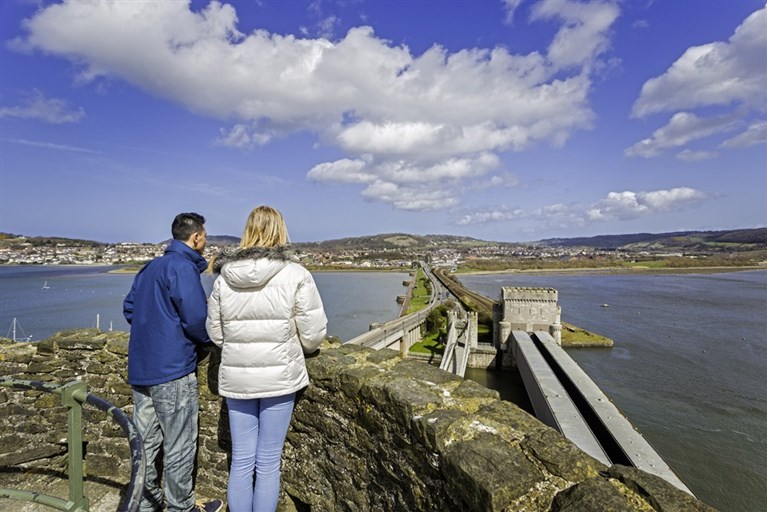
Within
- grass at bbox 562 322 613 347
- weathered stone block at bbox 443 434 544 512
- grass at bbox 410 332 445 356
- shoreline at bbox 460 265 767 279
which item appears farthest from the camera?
shoreline at bbox 460 265 767 279

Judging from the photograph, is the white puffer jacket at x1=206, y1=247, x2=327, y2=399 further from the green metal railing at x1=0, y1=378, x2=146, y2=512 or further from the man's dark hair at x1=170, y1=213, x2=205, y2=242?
the green metal railing at x1=0, y1=378, x2=146, y2=512

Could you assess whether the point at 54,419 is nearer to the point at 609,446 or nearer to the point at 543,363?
the point at 609,446

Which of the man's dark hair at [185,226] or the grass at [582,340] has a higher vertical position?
the man's dark hair at [185,226]

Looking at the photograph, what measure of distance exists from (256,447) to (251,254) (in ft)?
3.58

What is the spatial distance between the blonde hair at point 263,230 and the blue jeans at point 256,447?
0.84 meters

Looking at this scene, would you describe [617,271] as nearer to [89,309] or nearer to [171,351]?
[89,309]

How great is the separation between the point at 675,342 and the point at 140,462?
4009 cm

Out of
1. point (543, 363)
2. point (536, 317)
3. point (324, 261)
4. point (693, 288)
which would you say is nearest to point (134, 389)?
point (543, 363)

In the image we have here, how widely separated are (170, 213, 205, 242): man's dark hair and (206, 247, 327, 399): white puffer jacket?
1.44ft

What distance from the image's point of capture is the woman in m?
1.99

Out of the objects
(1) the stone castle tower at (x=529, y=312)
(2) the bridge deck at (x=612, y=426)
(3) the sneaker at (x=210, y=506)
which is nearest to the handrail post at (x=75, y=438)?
(3) the sneaker at (x=210, y=506)

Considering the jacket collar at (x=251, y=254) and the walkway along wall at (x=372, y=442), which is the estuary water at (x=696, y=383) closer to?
the walkway along wall at (x=372, y=442)

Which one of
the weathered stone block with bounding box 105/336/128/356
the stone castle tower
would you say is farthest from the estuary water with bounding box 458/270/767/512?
the weathered stone block with bounding box 105/336/128/356

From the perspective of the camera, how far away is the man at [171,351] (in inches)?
84.9
